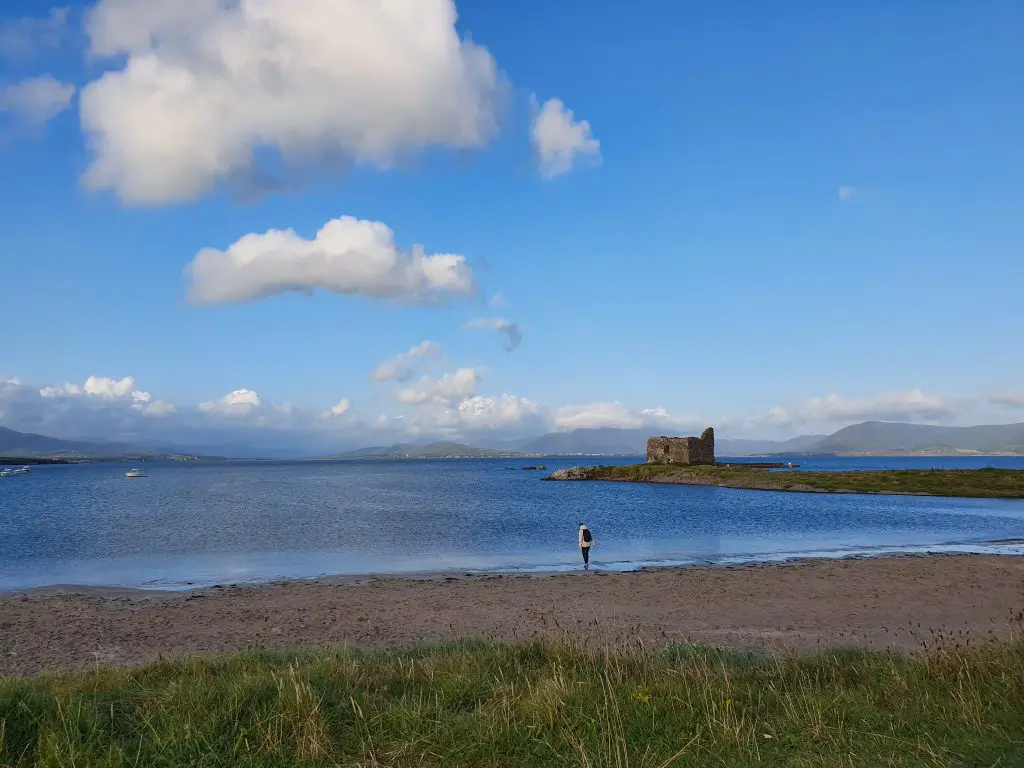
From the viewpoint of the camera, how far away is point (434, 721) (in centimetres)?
740

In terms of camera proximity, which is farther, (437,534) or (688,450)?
(688,450)

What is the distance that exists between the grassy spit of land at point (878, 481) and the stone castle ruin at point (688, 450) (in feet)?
19.7

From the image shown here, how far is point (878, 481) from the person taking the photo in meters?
85.1

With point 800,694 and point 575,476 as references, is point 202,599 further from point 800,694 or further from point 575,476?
point 575,476

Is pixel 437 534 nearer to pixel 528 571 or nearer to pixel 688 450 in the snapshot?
pixel 528 571

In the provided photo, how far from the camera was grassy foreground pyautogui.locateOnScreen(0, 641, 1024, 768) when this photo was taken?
6562 millimetres

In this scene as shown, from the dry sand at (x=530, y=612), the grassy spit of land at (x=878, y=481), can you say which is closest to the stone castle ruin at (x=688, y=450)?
the grassy spit of land at (x=878, y=481)

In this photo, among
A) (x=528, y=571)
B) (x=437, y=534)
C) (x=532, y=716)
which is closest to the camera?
(x=532, y=716)

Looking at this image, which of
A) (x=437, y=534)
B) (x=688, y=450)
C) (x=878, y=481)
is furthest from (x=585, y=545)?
(x=688, y=450)

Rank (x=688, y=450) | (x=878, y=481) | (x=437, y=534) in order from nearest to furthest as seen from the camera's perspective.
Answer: (x=437, y=534) → (x=878, y=481) → (x=688, y=450)

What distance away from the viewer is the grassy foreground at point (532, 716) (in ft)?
21.5

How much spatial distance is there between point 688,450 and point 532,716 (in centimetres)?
11410

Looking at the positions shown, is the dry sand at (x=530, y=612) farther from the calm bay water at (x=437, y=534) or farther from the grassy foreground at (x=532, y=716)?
the grassy foreground at (x=532, y=716)

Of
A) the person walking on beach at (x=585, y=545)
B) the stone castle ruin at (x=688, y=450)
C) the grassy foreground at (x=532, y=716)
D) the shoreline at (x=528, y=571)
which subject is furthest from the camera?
the stone castle ruin at (x=688, y=450)
